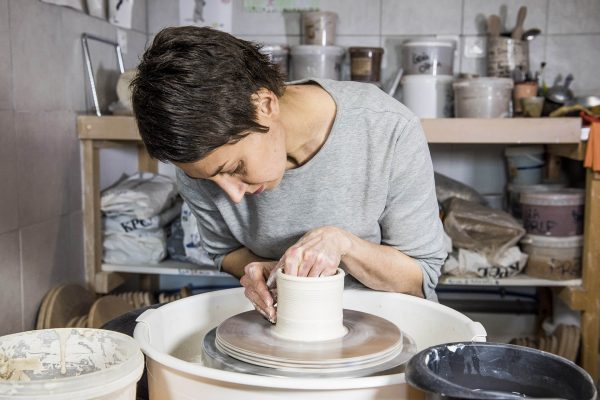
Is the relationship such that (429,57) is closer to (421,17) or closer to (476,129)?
(421,17)

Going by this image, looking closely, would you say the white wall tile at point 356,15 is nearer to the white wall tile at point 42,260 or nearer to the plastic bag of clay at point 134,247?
the plastic bag of clay at point 134,247

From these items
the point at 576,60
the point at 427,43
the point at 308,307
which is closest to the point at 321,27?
the point at 427,43

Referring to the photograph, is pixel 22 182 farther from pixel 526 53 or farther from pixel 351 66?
pixel 526 53

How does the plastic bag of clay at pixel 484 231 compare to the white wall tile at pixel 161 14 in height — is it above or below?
below

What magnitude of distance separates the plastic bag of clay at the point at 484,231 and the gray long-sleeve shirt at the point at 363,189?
1.03m

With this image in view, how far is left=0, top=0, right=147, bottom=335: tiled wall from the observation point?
1.78 m

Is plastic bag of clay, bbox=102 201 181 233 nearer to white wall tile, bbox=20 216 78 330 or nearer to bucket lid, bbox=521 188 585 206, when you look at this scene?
white wall tile, bbox=20 216 78 330

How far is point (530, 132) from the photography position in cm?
211

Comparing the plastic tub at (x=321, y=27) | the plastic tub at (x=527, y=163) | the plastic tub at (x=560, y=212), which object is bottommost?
the plastic tub at (x=560, y=212)

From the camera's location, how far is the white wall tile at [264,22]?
270cm

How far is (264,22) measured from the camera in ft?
8.90

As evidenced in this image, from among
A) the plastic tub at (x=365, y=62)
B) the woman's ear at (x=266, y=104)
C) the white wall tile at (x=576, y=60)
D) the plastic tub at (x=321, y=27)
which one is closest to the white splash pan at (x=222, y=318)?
the woman's ear at (x=266, y=104)

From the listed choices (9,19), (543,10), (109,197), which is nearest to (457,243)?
(543,10)

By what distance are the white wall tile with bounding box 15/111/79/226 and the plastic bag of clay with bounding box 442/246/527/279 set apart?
1251mm
